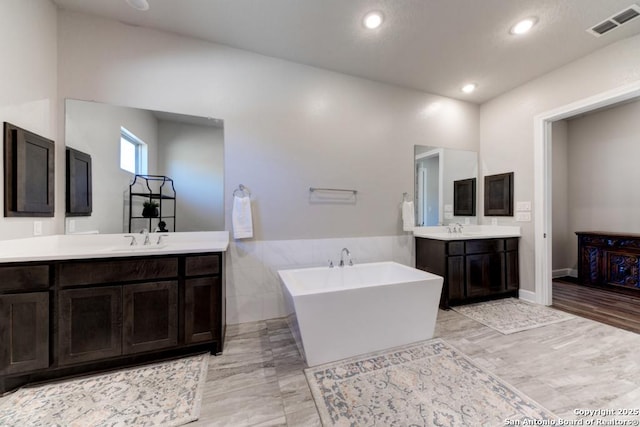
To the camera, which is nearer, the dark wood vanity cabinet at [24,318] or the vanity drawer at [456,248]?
the dark wood vanity cabinet at [24,318]

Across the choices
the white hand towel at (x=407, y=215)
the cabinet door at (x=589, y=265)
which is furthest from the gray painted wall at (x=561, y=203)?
the white hand towel at (x=407, y=215)

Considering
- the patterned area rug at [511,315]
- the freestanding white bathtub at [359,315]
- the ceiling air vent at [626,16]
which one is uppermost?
the ceiling air vent at [626,16]

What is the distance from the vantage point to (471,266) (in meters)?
3.09

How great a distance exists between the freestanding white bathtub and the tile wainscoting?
0.41 m

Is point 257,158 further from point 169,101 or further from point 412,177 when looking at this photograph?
point 412,177

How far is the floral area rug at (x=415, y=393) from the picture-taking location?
1.41m

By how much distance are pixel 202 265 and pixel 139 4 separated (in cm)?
219

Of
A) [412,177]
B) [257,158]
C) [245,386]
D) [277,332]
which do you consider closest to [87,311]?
[245,386]

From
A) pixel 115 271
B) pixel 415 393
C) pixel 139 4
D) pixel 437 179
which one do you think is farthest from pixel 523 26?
pixel 115 271

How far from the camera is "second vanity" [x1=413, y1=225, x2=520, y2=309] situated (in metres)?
2.97

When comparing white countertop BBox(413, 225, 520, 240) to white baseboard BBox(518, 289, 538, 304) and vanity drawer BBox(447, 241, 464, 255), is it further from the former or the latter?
white baseboard BBox(518, 289, 538, 304)

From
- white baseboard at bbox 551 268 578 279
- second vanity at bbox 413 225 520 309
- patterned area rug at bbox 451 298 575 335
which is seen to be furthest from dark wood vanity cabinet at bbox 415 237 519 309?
white baseboard at bbox 551 268 578 279

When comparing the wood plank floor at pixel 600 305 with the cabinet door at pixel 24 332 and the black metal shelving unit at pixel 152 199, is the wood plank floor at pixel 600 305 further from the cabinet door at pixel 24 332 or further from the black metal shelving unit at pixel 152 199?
the cabinet door at pixel 24 332

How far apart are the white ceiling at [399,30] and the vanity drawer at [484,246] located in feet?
6.80
